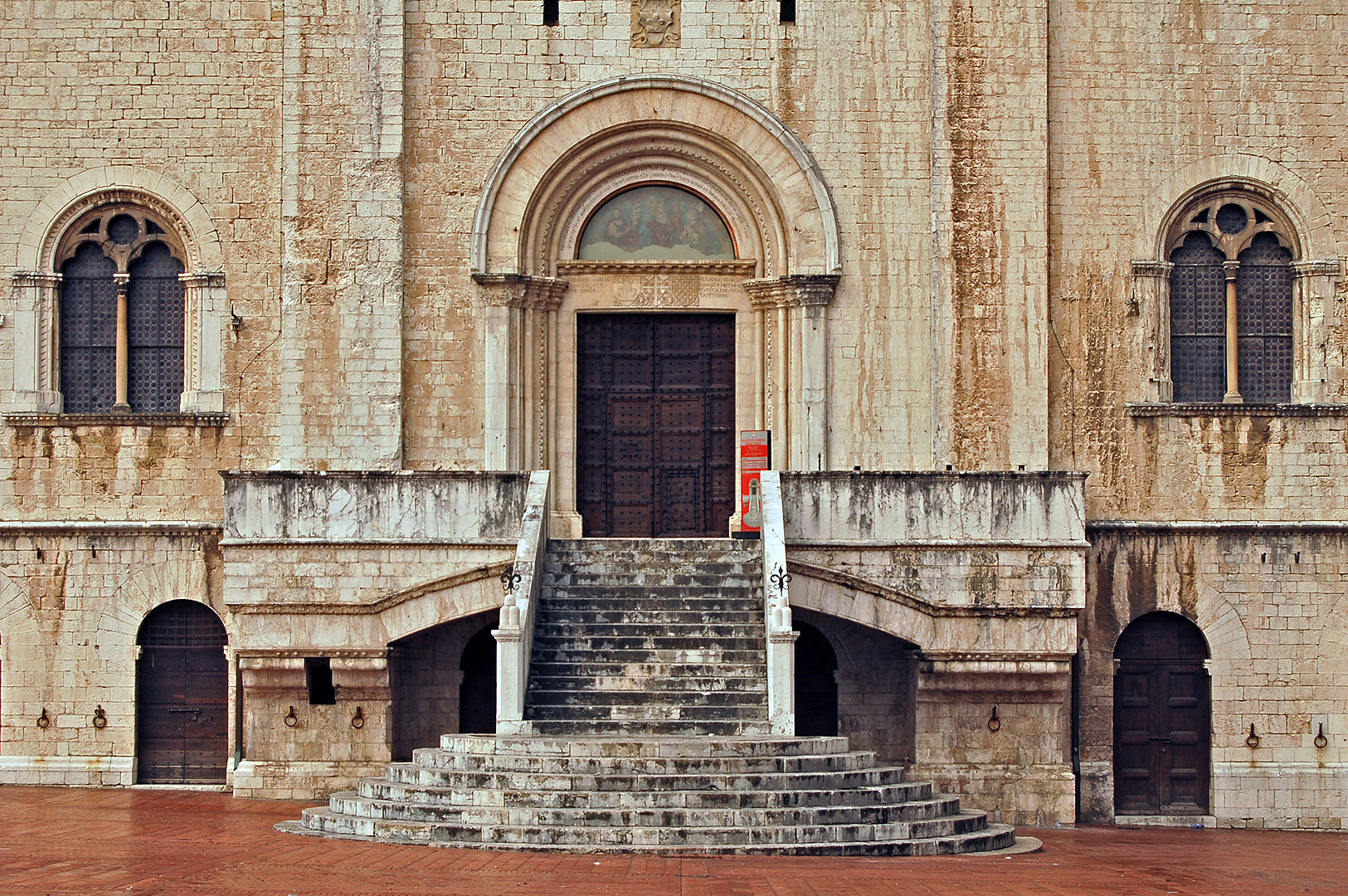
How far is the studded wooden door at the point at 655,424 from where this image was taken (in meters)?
24.0

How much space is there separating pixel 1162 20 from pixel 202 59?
1316cm

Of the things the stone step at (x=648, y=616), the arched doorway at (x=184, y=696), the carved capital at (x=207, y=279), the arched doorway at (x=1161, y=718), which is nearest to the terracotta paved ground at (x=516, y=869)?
the arched doorway at (x=1161, y=718)

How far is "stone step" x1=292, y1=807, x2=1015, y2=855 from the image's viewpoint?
1589cm

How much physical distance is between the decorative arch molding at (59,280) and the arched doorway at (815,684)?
28.0ft

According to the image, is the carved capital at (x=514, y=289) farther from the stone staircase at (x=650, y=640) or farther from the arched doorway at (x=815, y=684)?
the arched doorway at (x=815, y=684)

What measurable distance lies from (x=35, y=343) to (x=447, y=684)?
24.3ft


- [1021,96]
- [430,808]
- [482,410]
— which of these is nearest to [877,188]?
[1021,96]

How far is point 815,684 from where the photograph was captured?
894 inches

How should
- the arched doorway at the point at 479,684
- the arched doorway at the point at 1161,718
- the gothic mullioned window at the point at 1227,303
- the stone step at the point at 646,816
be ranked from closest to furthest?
the stone step at the point at 646,816
the arched doorway at the point at 479,684
the arched doorway at the point at 1161,718
the gothic mullioned window at the point at 1227,303

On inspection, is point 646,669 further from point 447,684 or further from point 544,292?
point 544,292

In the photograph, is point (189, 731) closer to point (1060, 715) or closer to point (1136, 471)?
point (1060, 715)

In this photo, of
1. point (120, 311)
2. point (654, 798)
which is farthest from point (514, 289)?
point (654, 798)

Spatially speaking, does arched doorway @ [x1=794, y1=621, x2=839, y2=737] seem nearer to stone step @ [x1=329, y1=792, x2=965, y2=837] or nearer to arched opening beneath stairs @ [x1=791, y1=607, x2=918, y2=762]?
arched opening beneath stairs @ [x1=791, y1=607, x2=918, y2=762]

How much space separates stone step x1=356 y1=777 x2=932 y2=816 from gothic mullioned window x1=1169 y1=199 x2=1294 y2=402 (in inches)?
376
